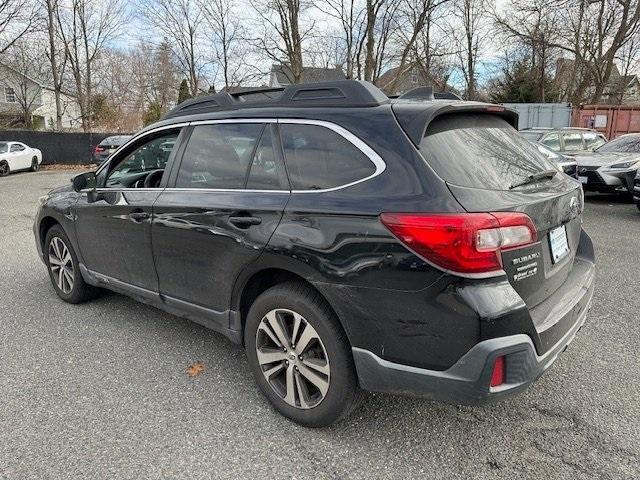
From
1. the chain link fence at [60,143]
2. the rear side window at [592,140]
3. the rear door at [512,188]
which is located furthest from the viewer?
the chain link fence at [60,143]

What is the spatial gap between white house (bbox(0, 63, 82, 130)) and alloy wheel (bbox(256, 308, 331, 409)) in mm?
35575

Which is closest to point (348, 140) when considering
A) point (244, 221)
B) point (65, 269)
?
point (244, 221)

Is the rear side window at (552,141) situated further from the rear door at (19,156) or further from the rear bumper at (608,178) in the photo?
the rear door at (19,156)

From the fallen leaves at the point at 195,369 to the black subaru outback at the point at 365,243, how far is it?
377 millimetres

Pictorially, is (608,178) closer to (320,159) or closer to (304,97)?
(304,97)

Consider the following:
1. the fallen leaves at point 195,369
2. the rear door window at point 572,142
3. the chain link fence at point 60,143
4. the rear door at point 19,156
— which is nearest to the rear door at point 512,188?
the fallen leaves at point 195,369

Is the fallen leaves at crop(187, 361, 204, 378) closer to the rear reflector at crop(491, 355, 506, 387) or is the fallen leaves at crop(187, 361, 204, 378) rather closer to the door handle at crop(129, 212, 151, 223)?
the door handle at crop(129, 212, 151, 223)

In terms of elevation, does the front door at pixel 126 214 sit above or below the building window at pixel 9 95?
below

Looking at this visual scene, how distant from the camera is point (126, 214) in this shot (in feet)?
11.3

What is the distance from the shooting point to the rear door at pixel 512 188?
2.09 m

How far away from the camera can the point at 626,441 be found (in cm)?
241

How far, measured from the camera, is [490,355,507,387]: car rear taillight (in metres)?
1.99

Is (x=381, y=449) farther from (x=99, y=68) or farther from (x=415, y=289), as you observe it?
(x=99, y=68)

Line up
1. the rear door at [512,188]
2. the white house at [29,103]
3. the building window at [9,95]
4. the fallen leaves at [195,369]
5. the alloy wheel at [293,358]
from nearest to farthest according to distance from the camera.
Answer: the rear door at [512,188] < the alloy wheel at [293,358] < the fallen leaves at [195,369] < the white house at [29,103] < the building window at [9,95]
